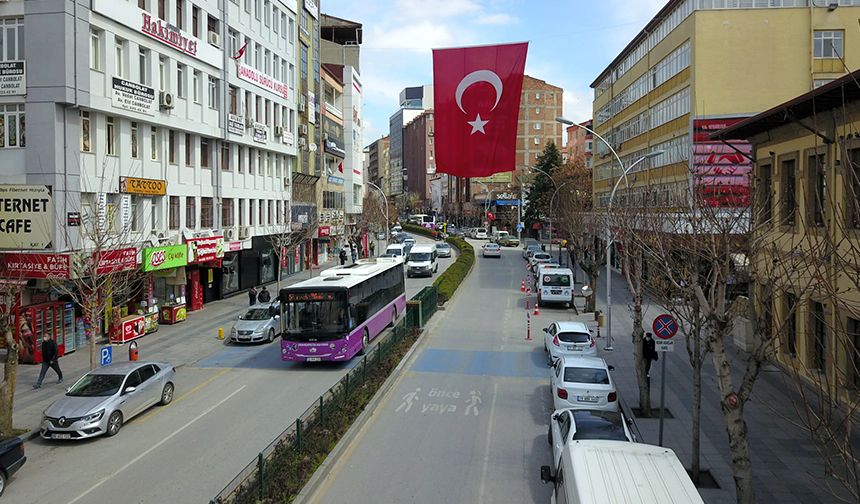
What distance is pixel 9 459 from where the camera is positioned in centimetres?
1241

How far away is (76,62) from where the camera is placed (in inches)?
930

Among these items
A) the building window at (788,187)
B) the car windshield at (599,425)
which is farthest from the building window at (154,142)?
the building window at (788,187)

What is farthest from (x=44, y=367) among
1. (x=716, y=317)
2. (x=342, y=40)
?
(x=342, y=40)

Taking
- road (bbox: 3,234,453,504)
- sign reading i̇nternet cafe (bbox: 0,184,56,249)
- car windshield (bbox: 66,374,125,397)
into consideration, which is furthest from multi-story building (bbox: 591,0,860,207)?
car windshield (bbox: 66,374,125,397)

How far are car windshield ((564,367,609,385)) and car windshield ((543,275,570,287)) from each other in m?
20.7

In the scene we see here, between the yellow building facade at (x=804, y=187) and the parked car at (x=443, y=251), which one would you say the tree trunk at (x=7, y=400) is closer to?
the yellow building facade at (x=804, y=187)

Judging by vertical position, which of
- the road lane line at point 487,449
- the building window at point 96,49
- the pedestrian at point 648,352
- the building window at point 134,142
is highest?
the building window at point 96,49

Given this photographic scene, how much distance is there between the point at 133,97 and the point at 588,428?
22300 millimetres

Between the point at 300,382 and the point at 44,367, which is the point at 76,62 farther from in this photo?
the point at 300,382

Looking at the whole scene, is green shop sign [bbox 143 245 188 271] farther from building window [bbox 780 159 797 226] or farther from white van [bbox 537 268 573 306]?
building window [bbox 780 159 797 226]

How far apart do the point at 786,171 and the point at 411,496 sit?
46.0ft

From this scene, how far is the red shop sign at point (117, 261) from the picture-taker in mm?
23139

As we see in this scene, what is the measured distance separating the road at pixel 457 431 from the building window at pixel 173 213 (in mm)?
12788

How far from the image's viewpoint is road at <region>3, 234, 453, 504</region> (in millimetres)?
12516
